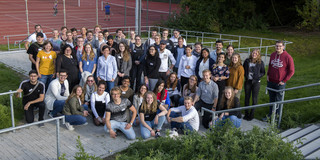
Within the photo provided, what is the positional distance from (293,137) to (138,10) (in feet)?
36.3

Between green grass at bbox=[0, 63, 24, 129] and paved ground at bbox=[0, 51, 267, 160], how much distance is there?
1.81 feet

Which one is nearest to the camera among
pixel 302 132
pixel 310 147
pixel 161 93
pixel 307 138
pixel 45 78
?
pixel 310 147

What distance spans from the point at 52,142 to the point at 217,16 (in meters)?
20.2

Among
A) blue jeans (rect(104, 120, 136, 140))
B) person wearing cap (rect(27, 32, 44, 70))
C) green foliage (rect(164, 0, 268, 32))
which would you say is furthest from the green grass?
green foliage (rect(164, 0, 268, 32))

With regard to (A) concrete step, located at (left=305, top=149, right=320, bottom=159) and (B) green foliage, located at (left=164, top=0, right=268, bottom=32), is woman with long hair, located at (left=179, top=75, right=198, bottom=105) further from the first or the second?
(B) green foliage, located at (left=164, top=0, right=268, bottom=32)

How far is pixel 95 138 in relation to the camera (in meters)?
7.00

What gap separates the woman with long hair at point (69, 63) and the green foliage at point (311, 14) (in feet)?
58.0

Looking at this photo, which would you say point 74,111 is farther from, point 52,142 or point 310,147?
point 310,147

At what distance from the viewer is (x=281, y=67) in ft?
25.2

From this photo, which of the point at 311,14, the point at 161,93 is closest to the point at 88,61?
the point at 161,93

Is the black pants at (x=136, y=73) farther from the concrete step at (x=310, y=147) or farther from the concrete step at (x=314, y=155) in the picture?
the concrete step at (x=314, y=155)

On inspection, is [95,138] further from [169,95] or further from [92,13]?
[92,13]

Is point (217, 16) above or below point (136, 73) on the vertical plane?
above

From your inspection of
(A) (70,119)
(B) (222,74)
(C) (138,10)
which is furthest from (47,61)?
(C) (138,10)
